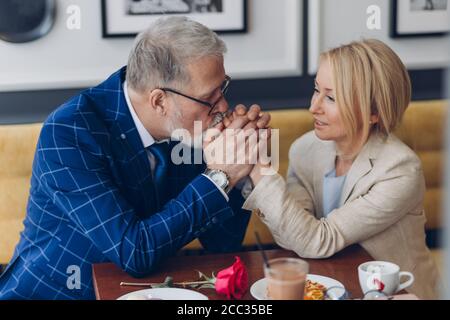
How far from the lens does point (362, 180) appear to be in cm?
150

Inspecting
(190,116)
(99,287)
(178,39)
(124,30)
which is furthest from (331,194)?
(124,30)

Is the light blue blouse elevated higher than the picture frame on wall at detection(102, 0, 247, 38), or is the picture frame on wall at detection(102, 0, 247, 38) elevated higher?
the picture frame on wall at detection(102, 0, 247, 38)

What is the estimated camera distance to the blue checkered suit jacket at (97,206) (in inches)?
50.6

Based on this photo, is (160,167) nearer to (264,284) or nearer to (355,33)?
(264,284)

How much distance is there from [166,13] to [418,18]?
2.53ft

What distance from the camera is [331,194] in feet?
5.27

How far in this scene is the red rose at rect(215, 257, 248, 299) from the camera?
45.9 inches

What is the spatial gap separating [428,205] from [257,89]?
625 millimetres

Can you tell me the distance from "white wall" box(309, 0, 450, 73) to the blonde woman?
554mm

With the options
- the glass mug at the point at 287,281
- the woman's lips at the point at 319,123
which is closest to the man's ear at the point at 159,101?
the woman's lips at the point at 319,123

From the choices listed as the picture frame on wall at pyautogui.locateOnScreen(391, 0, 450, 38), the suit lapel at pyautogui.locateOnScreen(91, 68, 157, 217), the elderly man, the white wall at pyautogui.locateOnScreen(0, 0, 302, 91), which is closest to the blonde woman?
the elderly man

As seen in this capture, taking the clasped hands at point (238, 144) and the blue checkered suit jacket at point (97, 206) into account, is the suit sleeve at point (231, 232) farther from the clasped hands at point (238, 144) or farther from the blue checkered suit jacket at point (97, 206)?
the clasped hands at point (238, 144)

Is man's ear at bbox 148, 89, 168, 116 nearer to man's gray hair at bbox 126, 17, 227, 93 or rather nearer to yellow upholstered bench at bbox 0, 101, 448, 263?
man's gray hair at bbox 126, 17, 227, 93
